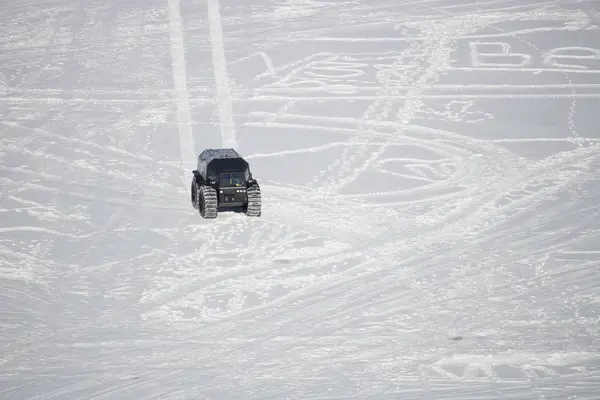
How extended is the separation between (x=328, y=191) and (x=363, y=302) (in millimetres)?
3691

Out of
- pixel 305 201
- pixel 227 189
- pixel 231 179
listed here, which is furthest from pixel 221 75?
pixel 227 189

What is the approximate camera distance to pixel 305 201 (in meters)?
17.2

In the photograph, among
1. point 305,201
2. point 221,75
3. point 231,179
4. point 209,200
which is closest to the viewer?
point 209,200

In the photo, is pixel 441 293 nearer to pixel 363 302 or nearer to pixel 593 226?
pixel 363 302

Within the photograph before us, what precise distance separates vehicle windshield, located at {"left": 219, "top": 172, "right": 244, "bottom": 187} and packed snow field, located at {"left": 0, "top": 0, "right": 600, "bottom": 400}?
568mm

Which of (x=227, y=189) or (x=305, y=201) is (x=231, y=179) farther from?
(x=305, y=201)

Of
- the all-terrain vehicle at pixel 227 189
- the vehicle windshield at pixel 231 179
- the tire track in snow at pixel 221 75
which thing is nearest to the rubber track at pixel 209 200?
the all-terrain vehicle at pixel 227 189

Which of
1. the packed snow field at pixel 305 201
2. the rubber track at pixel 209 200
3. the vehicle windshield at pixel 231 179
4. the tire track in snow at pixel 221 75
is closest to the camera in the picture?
the packed snow field at pixel 305 201

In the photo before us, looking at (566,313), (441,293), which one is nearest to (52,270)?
(441,293)

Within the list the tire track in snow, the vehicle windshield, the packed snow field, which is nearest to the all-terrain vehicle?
the vehicle windshield

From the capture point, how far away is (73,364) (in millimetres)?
12641

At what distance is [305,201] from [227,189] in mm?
1449

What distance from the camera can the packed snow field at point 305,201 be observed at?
12.8 metres

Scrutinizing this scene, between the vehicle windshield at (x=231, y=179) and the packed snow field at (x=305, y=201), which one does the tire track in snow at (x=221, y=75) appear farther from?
the vehicle windshield at (x=231, y=179)
